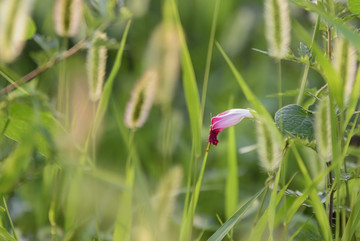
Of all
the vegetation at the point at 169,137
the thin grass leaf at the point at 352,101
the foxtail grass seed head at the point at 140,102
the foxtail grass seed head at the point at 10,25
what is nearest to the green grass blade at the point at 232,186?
the vegetation at the point at 169,137

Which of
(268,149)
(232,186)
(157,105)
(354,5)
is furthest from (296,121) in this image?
(157,105)

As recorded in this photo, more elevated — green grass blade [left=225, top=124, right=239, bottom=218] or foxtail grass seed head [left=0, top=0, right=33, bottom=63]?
foxtail grass seed head [left=0, top=0, right=33, bottom=63]

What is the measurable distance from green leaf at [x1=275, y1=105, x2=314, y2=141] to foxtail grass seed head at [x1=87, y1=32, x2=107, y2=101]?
1.01 ft

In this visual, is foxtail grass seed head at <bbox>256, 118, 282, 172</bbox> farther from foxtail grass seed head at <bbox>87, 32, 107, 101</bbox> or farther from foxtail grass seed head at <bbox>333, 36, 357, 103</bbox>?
foxtail grass seed head at <bbox>87, 32, 107, 101</bbox>

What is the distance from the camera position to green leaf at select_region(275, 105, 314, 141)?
0.75m

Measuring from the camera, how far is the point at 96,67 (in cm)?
94

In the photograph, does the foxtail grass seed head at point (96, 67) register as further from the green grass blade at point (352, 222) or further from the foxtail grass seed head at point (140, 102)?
the green grass blade at point (352, 222)

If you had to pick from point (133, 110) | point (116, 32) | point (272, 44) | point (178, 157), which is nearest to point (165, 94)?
point (133, 110)

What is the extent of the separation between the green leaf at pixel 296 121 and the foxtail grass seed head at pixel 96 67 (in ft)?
1.01

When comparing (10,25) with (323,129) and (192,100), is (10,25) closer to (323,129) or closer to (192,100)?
(192,100)

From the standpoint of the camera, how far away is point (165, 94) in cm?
112

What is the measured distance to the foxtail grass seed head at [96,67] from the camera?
94 centimetres

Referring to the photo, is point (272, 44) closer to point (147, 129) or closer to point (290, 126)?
point (290, 126)

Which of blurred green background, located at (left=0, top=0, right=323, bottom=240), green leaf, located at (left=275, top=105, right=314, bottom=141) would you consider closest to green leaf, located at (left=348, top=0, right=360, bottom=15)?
green leaf, located at (left=275, top=105, right=314, bottom=141)
